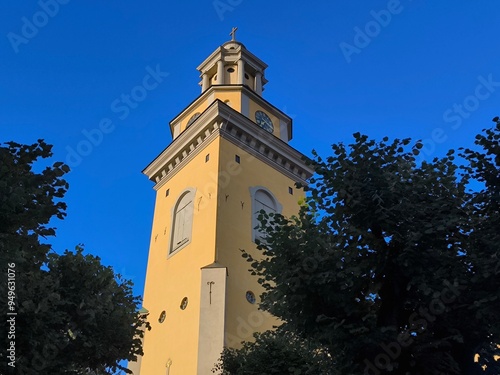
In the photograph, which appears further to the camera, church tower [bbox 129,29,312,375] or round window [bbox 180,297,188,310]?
round window [bbox 180,297,188,310]

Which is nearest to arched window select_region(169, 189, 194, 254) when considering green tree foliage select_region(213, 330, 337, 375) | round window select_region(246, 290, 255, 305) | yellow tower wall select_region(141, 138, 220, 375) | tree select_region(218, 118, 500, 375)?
yellow tower wall select_region(141, 138, 220, 375)

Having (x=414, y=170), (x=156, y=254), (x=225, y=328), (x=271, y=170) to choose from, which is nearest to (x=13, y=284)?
(x=414, y=170)

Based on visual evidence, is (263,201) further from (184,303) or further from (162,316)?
(162,316)

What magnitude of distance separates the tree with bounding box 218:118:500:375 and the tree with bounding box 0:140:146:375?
462cm

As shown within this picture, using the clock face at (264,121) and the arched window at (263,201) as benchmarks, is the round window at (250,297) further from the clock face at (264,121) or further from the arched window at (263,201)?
the clock face at (264,121)

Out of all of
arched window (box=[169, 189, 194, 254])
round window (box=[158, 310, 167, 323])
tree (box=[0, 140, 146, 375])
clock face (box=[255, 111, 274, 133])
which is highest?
clock face (box=[255, 111, 274, 133])

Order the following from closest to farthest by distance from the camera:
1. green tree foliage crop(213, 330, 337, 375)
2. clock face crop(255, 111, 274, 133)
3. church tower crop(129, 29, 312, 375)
→ green tree foliage crop(213, 330, 337, 375)
church tower crop(129, 29, 312, 375)
clock face crop(255, 111, 274, 133)

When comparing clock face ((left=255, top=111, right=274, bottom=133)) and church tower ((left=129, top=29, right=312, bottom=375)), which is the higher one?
clock face ((left=255, top=111, right=274, bottom=133))

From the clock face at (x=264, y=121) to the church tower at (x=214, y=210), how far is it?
0.07 m

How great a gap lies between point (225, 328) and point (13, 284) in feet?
39.9

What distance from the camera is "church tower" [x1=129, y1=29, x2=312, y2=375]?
2280cm

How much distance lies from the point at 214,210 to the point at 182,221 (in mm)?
3233

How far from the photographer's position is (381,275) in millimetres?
12867

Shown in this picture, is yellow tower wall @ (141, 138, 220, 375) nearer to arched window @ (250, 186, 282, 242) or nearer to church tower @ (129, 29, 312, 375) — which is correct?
church tower @ (129, 29, 312, 375)
